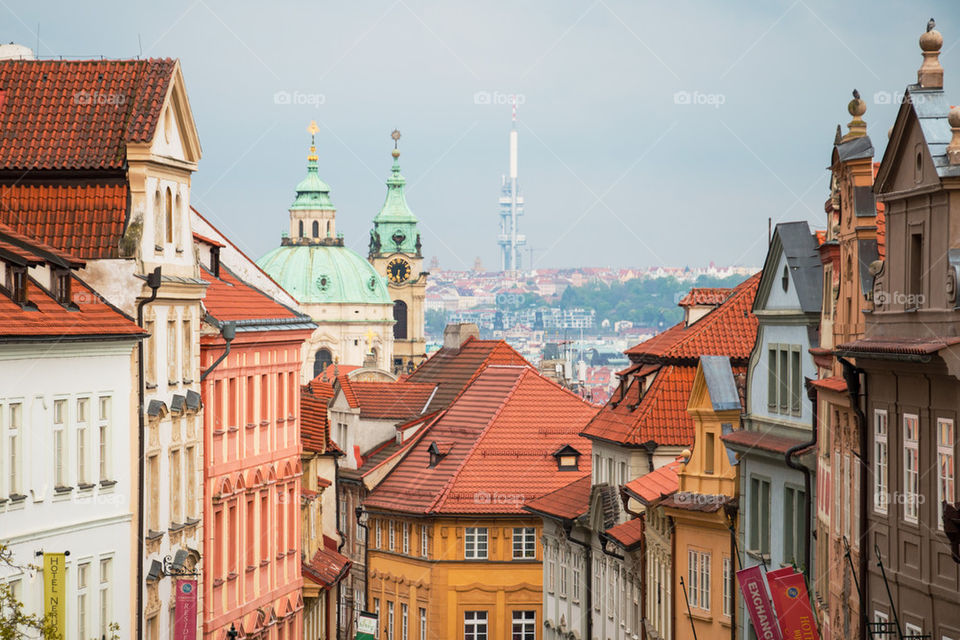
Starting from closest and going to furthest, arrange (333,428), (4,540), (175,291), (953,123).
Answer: (953,123)
(4,540)
(175,291)
(333,428)

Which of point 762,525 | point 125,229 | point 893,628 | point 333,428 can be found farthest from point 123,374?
point 333,428

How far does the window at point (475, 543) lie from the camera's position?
72.9m

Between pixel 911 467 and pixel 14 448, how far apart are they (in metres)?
14.4

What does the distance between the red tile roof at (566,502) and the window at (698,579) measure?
15674 millimetres

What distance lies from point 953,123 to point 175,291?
67.7 feet

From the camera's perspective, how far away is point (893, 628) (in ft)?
99.5

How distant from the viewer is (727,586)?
44.2 meters

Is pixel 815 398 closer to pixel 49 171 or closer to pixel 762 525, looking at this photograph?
pixel 762 525

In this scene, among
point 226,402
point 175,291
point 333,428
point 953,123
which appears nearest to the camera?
point 953,123

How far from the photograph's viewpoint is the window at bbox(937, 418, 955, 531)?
2791 cm

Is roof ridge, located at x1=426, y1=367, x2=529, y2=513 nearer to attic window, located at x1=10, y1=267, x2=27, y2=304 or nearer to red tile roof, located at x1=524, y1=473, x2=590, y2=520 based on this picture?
red tile roof, located at x1=524, y1=473, x2=590, y2=520

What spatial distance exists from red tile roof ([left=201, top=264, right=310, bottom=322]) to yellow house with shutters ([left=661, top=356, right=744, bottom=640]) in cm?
1098

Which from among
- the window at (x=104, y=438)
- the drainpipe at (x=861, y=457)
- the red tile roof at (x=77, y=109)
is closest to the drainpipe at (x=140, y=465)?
the window at (x=104, y=438)

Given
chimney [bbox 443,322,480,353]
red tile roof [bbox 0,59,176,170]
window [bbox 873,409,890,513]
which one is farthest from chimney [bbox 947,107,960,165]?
chimney [bbox 443,322,480,353]
